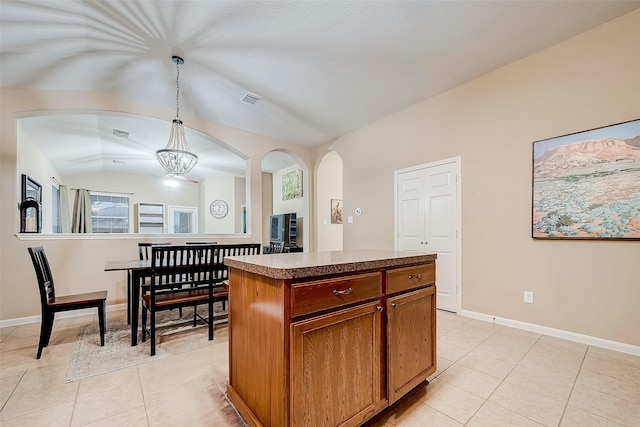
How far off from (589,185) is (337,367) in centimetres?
279

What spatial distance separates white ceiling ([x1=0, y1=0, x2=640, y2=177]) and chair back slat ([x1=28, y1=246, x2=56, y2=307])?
1909 millimetres

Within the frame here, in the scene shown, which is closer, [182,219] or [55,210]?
[55,210]

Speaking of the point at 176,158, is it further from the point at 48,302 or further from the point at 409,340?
the point at 409,340

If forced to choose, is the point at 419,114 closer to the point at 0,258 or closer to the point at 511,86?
the point at 511,86

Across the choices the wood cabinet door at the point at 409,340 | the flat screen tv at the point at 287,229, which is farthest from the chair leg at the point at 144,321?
the flat screen tv at the point at 287,229

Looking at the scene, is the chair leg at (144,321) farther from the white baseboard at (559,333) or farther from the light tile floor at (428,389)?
the white baseboard at (559,333)

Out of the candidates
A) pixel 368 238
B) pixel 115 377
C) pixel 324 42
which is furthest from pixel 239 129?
pixel 115 377

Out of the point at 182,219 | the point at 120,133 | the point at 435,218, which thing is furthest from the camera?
the point at 182,219

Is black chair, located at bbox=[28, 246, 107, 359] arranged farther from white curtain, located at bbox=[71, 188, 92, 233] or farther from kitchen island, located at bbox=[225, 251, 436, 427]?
white curtain, located at bbox=[71, 188, 92, 233]

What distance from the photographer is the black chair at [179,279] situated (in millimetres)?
2338

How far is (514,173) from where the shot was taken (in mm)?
2879

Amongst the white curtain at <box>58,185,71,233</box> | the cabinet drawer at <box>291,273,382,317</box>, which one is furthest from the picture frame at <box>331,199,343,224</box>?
the white curtain at <box>58,185,71,233</box>

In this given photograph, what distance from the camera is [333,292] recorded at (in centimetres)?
124

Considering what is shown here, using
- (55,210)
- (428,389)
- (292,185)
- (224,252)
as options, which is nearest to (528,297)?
(428,389)
